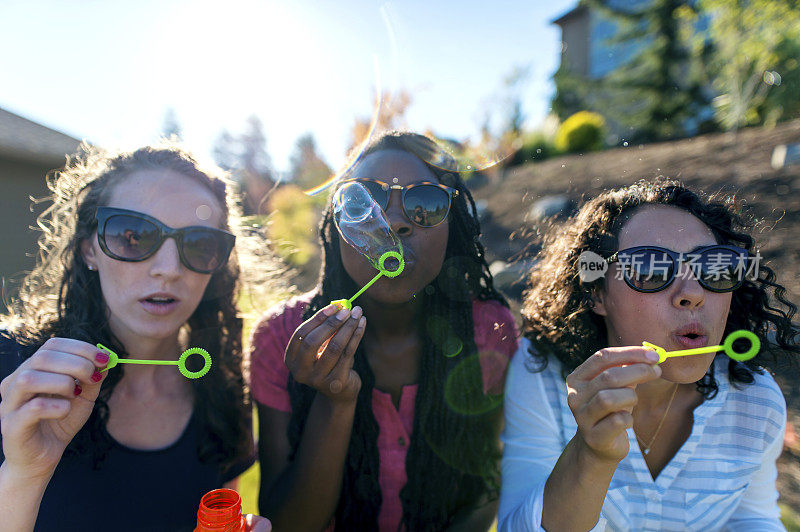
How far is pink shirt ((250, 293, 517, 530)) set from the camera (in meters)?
2.05

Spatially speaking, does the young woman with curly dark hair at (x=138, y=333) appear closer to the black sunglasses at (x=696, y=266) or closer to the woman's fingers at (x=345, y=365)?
the woman's fingers at (x=345, y=365)

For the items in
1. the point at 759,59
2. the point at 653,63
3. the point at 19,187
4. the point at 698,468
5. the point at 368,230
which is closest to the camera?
the point at 698,468

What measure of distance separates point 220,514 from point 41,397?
62 centimetres

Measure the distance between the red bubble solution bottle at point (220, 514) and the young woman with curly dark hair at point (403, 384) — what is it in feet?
1.59

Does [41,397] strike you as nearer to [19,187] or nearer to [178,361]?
[178,361]

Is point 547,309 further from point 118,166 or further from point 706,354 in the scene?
point 118,166

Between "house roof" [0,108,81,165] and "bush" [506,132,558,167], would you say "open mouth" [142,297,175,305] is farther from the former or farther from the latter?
"bush" [506,132,558,167]

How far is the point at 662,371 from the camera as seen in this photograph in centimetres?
153

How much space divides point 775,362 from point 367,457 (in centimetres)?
165

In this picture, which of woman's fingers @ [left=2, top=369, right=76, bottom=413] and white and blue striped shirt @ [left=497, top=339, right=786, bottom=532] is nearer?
woman's fingers @ [left=2, top=369, right=76, bottom=413]

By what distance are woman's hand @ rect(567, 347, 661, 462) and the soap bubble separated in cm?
77

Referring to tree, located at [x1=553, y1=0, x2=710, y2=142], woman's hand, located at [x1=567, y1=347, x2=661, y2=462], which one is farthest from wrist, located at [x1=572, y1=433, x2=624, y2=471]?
tree, located at [x1=553, y1=0, x2=710, y2=142]

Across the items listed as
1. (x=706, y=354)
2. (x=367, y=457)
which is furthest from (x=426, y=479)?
(x=706, y=354)

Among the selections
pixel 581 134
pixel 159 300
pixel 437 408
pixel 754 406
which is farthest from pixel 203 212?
pixel 581 134
